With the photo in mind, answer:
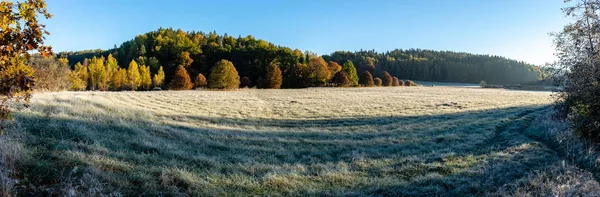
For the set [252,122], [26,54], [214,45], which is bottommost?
[252,122]

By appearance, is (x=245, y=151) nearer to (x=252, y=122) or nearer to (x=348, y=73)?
(x=252, y=122)

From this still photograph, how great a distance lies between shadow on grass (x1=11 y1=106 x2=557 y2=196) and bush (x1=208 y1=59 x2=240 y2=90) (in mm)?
44933

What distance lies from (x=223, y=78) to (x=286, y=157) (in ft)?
169

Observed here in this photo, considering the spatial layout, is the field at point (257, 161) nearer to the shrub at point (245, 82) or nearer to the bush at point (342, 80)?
the bush at point (342, 80)

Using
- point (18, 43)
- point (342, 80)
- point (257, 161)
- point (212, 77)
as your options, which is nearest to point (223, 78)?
point (212, 77)

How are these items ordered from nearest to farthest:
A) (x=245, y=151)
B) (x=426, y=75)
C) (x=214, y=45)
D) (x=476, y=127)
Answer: (x=245, y=151), (x=476, y=127), (x=214, y=45), (x=426, y=75)

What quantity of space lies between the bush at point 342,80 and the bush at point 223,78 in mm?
26276

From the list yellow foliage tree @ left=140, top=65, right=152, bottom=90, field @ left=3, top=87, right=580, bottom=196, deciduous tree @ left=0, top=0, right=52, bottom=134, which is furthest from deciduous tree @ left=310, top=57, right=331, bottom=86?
deciduous tree @ left=0, top=0, right=52, bottom=134

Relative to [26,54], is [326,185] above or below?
below

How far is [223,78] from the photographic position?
195 feet

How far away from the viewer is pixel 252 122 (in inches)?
790

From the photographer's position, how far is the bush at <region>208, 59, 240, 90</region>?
59562 millimetres

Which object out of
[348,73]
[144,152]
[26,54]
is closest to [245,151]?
[144,152]

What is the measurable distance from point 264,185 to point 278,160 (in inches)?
128
